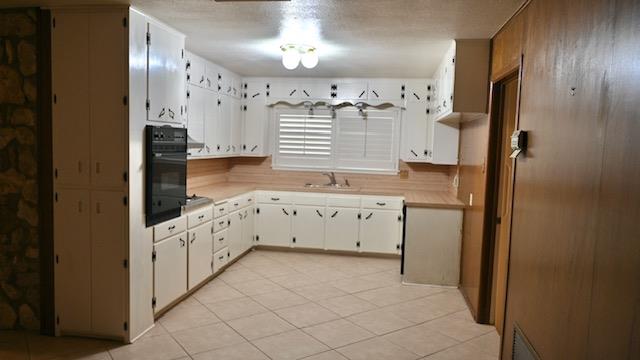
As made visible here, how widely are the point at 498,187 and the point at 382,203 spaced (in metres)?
2.26

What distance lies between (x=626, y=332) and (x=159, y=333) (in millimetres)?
3118

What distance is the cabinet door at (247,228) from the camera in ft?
18.7

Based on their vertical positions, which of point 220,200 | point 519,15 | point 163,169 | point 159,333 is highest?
point 519,15

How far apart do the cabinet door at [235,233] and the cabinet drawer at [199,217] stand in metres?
0.61

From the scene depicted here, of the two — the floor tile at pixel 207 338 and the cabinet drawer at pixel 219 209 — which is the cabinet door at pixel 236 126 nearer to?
the cabinet drawer at pixel 219 209

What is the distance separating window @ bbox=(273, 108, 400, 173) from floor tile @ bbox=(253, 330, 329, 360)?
332 cm

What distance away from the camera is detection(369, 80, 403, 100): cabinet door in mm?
6027

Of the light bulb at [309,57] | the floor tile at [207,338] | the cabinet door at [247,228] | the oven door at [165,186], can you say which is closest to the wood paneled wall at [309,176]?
the cabinet door at [247,228]

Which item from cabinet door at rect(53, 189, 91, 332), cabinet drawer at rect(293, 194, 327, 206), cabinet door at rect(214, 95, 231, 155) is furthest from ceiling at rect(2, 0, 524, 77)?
cabinet drawer at rect(293, 194, 327, 206)

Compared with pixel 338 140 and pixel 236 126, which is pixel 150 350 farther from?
pixel 338 140

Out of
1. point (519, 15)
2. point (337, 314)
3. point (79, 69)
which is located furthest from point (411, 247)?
point (79, 69)

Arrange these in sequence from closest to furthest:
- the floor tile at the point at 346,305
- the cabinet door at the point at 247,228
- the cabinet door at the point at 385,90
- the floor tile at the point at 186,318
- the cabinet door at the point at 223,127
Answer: the floor tile at the point at 186,318
the floor tile at the point at 346,305
the cabinet door at the point at 223,127
the cabinet door at the point at 247,228
the cabinet door at the point at 385,90

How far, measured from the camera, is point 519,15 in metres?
2.96

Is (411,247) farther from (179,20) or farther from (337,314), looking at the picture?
(179,20)
